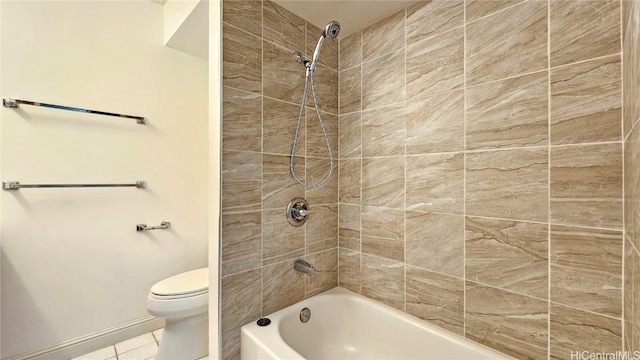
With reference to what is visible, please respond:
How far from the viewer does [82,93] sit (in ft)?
5.58

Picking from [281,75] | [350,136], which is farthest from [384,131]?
[281,75]

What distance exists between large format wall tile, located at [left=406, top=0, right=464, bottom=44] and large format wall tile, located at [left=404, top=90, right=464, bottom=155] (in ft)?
1.01

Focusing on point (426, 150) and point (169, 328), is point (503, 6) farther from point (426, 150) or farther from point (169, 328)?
point (169, 328)

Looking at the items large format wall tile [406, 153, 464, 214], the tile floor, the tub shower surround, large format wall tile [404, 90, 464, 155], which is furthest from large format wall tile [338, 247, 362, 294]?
the tile floor

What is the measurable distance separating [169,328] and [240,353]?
2.33 ft

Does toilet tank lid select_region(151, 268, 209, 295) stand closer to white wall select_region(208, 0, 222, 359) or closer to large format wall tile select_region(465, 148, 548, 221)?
white wall select_region(208, 0, 222, 359)

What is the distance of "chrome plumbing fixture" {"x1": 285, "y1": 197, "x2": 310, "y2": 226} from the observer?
138 centimetres

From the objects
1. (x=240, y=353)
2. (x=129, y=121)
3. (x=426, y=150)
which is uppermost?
(x=129, y=121)

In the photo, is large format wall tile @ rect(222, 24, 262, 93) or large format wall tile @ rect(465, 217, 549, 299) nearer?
large format wall tile @ rect(465, 217, 549, 299)

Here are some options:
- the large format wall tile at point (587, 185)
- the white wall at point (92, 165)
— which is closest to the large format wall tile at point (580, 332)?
the large format wall tile at point (587, 185)

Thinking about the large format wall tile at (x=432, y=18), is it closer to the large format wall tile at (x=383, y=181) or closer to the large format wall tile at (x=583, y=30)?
the large format wall tile at (x=583, y=30)

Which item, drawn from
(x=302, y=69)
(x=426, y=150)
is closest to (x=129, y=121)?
(x=302, y=69)

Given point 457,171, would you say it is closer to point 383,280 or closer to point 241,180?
point 383,280

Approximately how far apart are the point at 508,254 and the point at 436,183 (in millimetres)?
388
